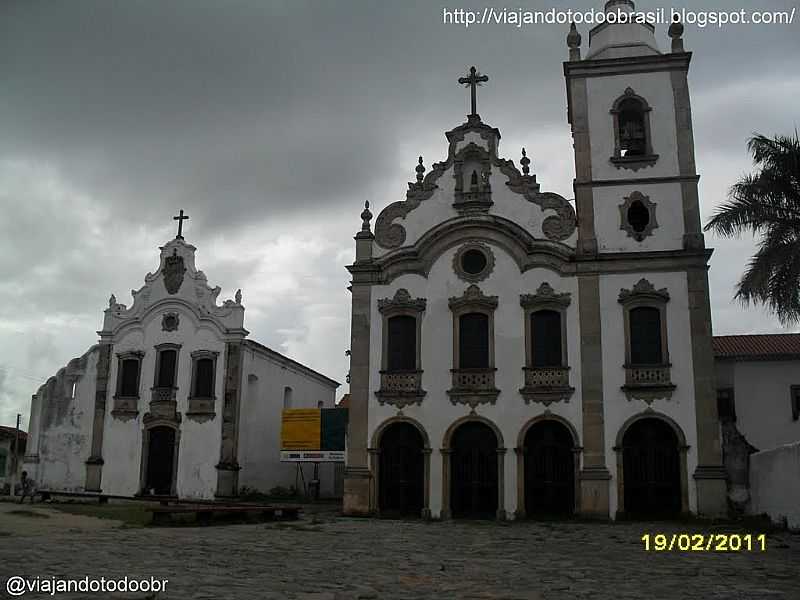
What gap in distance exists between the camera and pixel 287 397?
34.9m

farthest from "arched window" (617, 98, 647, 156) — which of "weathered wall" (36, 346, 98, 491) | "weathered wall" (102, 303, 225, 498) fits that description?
"weathered wall" (36, 346, 98, 491)

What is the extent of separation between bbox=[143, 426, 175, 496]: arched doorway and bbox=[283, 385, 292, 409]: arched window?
5.93 meters

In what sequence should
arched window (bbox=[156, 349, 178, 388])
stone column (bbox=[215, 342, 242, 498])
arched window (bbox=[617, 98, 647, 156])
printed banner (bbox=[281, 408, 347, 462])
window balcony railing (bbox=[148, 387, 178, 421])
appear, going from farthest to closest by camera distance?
arched window (bbox=[156, 349, 178, 388]), window balcony railing (bbox=[148, 387, 178, 421]), stone column (bbox=[215, 342, 242, 498]), printed banner (bbox=[281, 408, 347, 462]), arched window (bbox=[617, 98, 647, 156])

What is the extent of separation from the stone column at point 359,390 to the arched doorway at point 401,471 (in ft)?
1.64

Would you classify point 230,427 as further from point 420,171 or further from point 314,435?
point 420,171

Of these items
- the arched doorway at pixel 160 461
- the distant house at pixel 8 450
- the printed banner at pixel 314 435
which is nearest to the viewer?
the printed banner at pixel 314 435

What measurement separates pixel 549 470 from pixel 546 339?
12.6 ft

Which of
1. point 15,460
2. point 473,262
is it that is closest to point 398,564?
point 473,262

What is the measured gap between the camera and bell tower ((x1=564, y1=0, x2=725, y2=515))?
23.2 m

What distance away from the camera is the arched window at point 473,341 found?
24812 mm

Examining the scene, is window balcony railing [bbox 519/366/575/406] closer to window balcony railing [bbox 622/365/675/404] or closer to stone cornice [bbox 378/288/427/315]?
window balcony railing [bbox 622/365/675/404]

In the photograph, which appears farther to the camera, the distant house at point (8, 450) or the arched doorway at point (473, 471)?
the distant house at point (8, 450)

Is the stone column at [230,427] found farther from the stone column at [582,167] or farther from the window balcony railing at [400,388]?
the stone column at [582,167]
